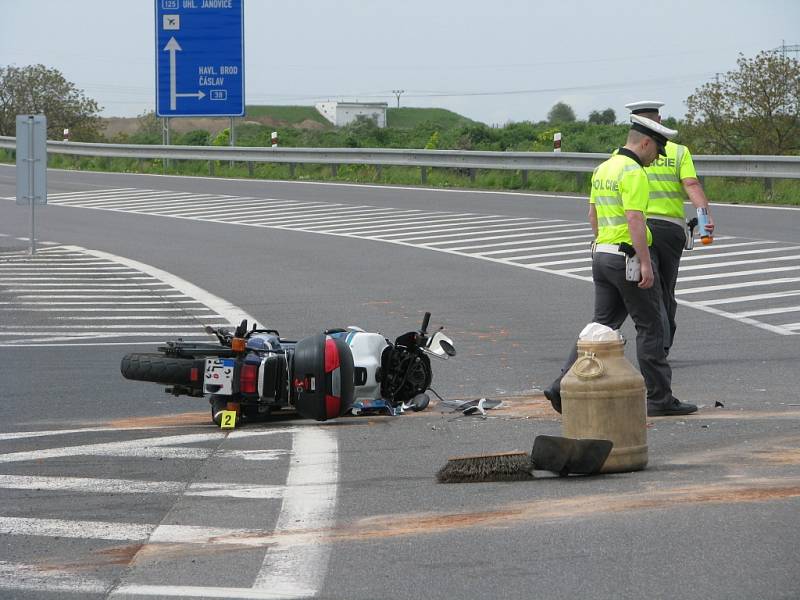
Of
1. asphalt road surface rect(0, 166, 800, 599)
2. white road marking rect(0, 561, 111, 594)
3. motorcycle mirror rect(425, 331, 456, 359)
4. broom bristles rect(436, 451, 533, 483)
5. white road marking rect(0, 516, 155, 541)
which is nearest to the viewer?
white road marking rect(0, 561, 111, 594)

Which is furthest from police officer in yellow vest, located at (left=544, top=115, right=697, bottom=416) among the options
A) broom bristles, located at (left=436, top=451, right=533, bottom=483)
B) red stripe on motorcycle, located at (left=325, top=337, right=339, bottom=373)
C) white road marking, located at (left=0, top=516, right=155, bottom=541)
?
white road marking, located at (left=0, top=516, right=155, bottom=541)

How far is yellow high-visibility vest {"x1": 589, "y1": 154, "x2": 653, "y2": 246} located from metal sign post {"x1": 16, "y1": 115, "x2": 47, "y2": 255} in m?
12.7

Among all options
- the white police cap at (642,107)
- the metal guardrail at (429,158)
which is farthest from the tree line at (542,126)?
the white police cap at (642,107)

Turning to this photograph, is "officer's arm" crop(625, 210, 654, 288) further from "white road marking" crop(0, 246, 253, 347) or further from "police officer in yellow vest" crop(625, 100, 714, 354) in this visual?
"white road marking" crop(0, 246, 253, 347)

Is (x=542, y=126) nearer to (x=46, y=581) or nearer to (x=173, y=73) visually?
(x=173, y=73)

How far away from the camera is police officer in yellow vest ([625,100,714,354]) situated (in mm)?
10188

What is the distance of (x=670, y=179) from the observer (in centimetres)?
1026

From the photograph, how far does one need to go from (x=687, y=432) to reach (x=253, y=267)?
36.4 ft

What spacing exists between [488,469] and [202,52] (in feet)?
102

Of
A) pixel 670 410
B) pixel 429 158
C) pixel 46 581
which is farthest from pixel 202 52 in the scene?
pixel 46 581

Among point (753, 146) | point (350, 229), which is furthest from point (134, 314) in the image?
point (753, 146)

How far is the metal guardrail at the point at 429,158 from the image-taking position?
87.0ft

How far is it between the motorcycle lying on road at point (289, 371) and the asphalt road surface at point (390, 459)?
0.16m

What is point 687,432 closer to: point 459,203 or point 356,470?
point 356,470
